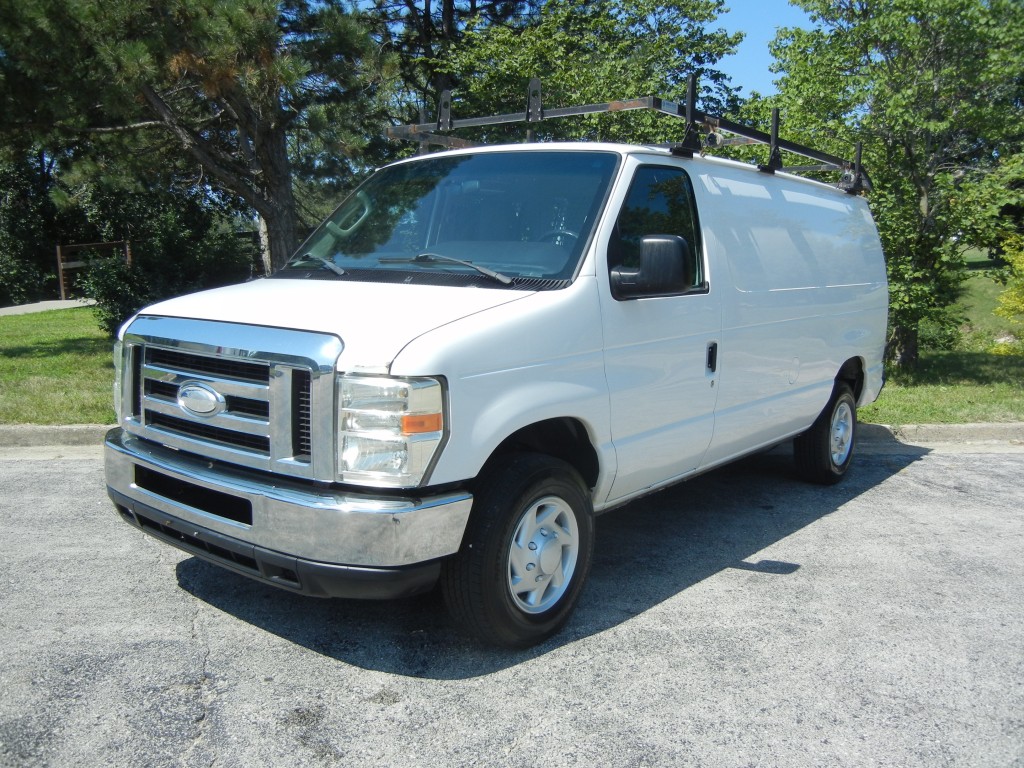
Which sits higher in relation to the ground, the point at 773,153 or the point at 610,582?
the point at 773,153

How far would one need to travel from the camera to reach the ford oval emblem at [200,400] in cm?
352

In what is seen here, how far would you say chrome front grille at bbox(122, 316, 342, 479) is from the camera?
3.24m

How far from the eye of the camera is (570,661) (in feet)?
12.3

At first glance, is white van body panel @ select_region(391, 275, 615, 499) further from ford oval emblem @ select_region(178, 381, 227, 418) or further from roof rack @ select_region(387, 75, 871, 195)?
roof rack @ select_region(387, 75, 871, 195)

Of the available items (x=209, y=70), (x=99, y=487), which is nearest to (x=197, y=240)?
(x=209, y=70)

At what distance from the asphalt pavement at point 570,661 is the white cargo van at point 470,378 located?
0.41 m

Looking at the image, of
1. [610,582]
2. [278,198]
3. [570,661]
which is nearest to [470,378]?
[570,661]

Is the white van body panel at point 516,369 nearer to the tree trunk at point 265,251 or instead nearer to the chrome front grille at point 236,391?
the chrome front grille at point 236,391

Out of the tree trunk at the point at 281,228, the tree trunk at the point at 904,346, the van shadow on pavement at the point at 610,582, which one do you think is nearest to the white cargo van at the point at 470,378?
the van shadow on pavement at the point at 610,582

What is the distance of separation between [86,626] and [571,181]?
9.83ft

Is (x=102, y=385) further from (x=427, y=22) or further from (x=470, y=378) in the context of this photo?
(x=427, y=22)

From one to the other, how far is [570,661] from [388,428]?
1.35 meters

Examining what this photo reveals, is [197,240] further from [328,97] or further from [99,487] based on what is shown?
[99,487]

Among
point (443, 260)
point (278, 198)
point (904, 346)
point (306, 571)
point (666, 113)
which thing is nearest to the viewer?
point (306, 571)
